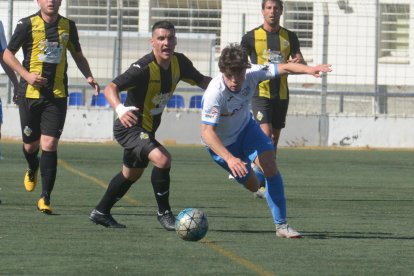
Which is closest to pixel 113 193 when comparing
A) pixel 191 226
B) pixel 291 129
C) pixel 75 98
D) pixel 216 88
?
pixel 191 226

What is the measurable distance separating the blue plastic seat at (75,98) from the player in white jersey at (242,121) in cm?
1340

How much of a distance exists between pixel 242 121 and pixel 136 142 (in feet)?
2.72

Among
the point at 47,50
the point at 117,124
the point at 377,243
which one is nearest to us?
the point at 377,243

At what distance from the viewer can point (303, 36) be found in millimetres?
23891

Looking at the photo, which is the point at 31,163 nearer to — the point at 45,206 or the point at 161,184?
the point at 45,206

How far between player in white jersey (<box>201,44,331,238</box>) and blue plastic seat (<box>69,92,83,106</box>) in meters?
13.4

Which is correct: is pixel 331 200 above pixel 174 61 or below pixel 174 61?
below

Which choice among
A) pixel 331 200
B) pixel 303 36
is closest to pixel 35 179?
pixel 331 200

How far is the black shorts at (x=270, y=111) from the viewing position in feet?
44.8

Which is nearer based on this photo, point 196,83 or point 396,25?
point 196,83

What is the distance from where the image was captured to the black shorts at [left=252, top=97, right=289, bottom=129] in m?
13.7

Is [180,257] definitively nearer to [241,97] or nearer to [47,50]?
[241,97]

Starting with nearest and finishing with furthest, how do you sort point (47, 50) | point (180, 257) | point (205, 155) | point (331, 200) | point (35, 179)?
point (180, 257), point (47, 50), point (35, 179), point (331, 200), point (205, 155)

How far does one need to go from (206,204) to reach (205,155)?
8016 millimetres
